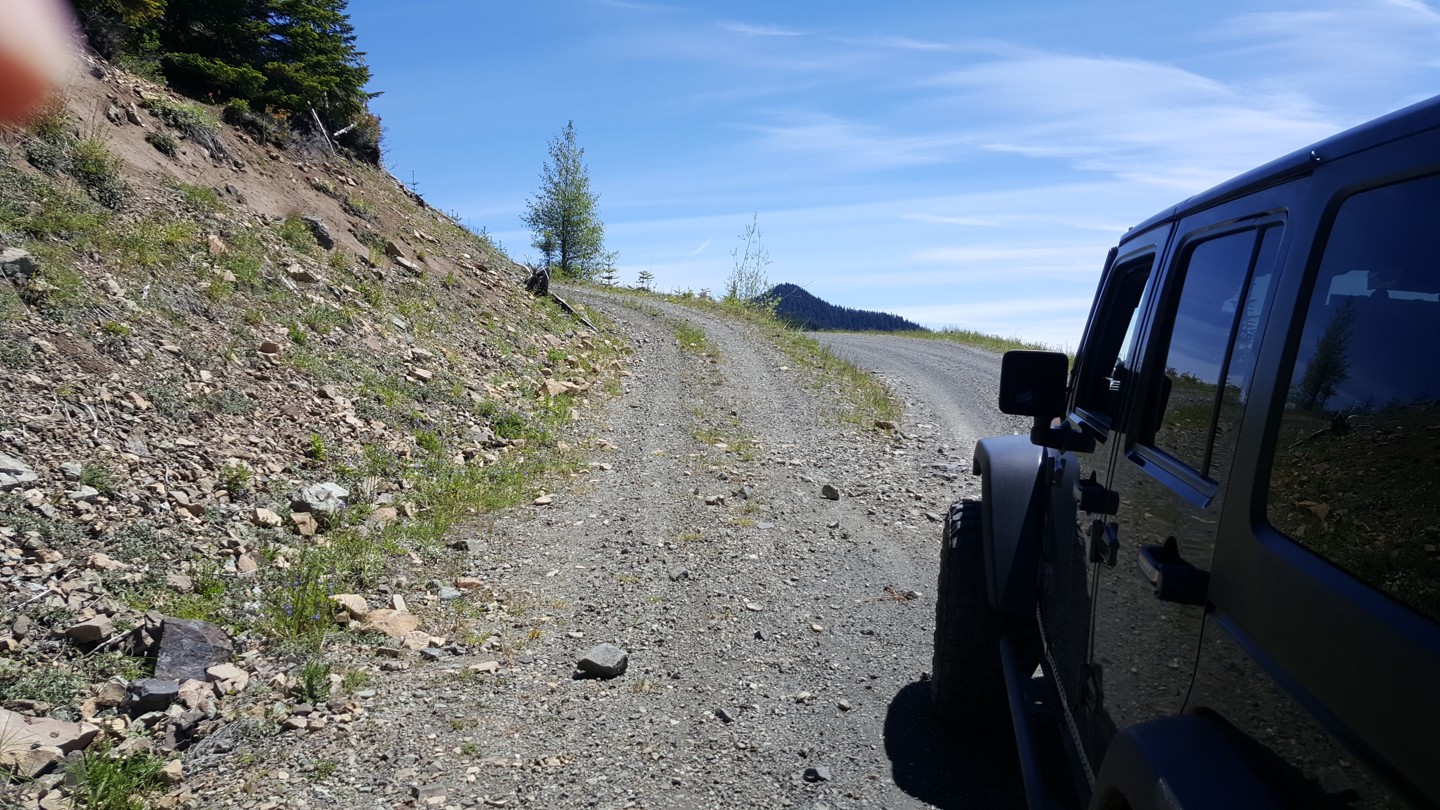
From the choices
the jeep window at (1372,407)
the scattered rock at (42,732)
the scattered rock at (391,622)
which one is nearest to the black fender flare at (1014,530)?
the jeep window at (1372,407)

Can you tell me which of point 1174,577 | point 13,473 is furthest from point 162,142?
point 1174,577

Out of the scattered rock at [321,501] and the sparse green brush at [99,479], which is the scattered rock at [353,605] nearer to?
the scattered rock at [321,501]

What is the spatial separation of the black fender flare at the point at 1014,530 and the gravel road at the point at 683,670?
75 cm

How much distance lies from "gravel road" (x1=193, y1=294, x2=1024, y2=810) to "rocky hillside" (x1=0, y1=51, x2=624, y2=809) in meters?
0.41

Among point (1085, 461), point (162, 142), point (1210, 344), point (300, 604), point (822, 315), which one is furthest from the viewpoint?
point (822, 315)

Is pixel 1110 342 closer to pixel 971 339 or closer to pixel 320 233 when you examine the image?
pixel 320 233

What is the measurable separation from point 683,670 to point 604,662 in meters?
0.41

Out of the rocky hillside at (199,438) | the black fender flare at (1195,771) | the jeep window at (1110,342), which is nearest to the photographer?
the black fender flare at (1195,771)

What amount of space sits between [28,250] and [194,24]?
7.71 meters

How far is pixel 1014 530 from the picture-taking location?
3.74 meters

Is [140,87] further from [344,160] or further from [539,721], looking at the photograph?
[539,721]

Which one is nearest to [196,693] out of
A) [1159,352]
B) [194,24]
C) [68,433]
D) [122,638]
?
[122,638]

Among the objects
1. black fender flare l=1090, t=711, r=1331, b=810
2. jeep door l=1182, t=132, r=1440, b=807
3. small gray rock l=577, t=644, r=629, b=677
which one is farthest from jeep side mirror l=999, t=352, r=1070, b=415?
small gray rock l=577, t=644, r=629, b=677

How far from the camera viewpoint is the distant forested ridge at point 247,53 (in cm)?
1218
